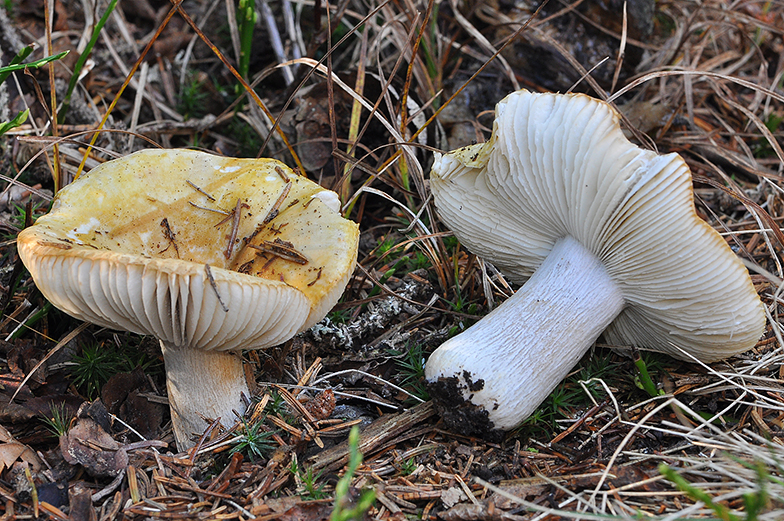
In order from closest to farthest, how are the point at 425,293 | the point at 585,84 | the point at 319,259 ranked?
the point at 319,259 < the point at 425,293 < the point at 585,84

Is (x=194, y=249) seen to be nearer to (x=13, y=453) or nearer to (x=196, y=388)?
(x=196, y=388)

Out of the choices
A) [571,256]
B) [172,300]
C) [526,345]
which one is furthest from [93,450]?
[571,256]

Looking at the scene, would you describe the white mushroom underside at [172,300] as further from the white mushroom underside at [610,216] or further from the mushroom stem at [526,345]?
the white mushroom underside at [610,216]

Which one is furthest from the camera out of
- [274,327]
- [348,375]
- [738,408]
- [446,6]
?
[446,6]

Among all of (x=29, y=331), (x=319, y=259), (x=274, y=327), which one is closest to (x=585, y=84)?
(x=319, y=259)

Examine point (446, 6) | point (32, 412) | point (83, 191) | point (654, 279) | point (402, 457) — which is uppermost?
point (446, 6)

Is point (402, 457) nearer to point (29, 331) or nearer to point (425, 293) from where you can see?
point (425, 293)

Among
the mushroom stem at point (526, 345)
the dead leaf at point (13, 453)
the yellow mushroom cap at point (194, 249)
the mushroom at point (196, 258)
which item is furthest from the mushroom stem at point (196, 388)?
the mushroom stem at point (526, 345)

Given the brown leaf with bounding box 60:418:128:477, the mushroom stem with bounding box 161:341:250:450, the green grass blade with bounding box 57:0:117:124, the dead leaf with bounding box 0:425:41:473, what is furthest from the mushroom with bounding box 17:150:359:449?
the green grass blade with bounding box 57:0:117:124
